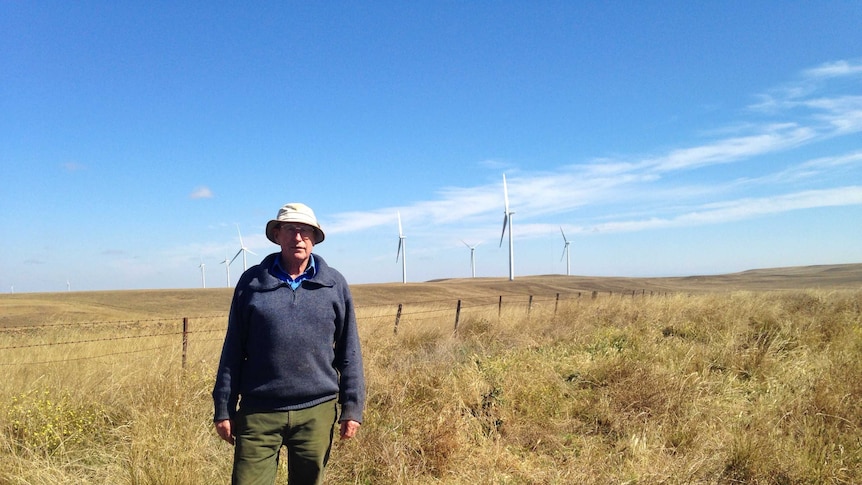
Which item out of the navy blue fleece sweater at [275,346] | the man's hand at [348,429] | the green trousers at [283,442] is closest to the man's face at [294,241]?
the navy blue fleece sweater at [275,346]

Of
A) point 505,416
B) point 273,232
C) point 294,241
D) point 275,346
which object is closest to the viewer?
point 275,346

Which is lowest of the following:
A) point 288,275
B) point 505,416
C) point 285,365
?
point 505,416

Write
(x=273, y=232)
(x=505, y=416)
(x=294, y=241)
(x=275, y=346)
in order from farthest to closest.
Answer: (x=505, y=416)
(x=273, y=232)
(x=294, y=241)
(x=275, y=346)

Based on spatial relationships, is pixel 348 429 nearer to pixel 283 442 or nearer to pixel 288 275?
pixel 283 442

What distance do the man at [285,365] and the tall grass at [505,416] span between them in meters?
1.13

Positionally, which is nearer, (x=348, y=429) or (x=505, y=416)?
(x=348, y=429)

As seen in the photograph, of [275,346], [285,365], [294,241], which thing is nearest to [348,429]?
[285,365]

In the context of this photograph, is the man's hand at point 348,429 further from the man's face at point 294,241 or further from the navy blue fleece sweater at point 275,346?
the man's face at point 294,241

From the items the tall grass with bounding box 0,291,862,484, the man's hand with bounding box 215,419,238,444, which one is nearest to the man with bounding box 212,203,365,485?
the man's hand with bounding box 215,419,238,444

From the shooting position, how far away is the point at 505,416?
204 inches

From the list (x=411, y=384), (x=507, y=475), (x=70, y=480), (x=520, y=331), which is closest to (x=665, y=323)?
(x=520, y=331)

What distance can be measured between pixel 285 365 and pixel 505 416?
3.02 meters

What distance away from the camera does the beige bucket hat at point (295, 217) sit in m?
2.85

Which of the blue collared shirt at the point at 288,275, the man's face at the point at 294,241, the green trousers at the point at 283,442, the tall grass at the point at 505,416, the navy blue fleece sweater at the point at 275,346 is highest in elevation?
the man's face at the point at 294,241
